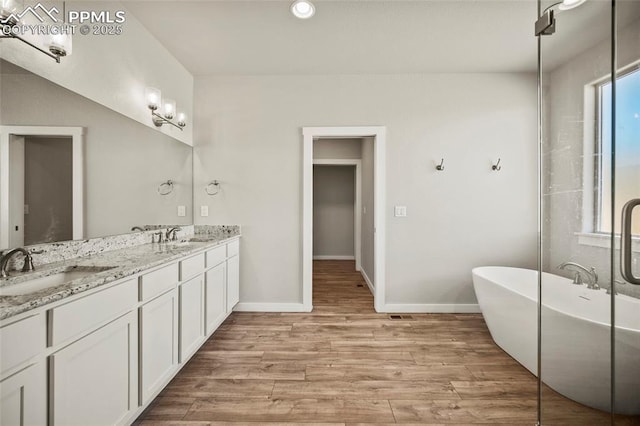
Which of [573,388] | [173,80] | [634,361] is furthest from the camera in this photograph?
[173,80]

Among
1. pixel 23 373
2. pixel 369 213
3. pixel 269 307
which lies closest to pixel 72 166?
pixel 23 373

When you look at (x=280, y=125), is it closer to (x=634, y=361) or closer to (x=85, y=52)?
(x=85, y=52)

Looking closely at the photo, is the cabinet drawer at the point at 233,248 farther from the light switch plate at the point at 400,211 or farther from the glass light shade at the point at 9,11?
the glass light shade at the point at 9,11

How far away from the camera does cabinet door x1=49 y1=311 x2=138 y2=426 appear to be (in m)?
1.06

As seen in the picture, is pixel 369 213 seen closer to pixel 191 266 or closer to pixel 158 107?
pixel 191 266

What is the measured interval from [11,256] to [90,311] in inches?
20.7

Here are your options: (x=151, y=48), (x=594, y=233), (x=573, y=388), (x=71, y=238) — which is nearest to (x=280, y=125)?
(x=151, y=48)

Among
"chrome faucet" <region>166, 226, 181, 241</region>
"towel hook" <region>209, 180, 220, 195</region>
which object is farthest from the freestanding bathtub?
"towel hook" <region>209, 180, 220, 195</region>

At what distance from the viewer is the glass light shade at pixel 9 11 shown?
131 centimetres

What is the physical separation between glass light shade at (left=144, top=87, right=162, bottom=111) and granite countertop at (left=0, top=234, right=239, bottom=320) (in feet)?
3.88

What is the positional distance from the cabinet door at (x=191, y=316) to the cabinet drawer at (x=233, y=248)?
617 millimetres

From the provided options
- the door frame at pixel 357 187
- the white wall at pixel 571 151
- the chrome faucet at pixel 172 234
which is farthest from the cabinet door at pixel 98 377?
the door frame at pixel 357 187

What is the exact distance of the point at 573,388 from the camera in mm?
1368

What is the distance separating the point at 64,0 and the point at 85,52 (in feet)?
0.89
